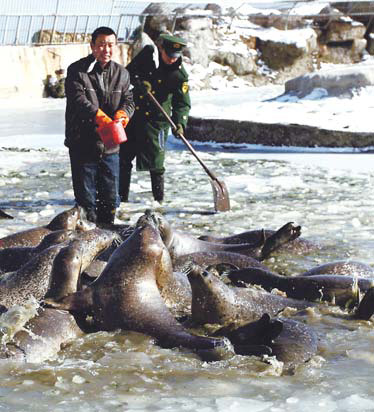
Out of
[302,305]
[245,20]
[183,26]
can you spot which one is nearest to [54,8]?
[183,26]

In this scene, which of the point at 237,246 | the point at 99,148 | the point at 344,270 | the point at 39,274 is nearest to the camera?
the point at 39,274

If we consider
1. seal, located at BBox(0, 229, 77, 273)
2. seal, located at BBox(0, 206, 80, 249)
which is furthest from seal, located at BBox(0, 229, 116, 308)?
seal, located at BBox(0, 206, 80, 249)

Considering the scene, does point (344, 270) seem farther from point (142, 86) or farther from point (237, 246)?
point (142, 86)

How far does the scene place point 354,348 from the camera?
166 inches

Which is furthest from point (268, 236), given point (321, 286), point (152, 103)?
point (152, 103)

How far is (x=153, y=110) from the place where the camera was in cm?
858

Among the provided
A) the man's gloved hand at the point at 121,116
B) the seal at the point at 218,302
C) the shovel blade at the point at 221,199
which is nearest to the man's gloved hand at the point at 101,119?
the man's gloved hand at the point at 121,116

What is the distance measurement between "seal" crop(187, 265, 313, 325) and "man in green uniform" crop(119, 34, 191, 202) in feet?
13.3

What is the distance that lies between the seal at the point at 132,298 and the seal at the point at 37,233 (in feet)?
5.66

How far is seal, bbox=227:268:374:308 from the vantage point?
498 cm

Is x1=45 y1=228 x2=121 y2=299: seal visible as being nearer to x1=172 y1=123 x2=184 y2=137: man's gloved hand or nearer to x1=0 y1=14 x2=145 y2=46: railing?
x1=172 y1=123 x2=184 y2=137: man's gloved hand

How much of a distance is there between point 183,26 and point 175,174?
70.2 feet

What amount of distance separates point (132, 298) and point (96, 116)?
9.69 feet

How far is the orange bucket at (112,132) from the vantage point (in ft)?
23.0
